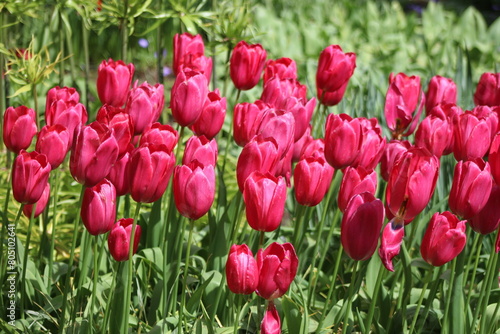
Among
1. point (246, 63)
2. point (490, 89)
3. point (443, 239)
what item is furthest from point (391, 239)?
point (490, 89)

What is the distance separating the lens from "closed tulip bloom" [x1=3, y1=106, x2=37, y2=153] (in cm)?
166

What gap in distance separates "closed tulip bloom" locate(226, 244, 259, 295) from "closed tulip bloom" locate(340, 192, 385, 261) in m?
0.18

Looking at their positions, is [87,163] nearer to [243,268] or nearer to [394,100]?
[243,268]

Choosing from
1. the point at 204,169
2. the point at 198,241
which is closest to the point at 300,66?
the point at 198,241

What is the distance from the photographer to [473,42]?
19.0ft

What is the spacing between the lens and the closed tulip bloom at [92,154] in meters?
1.40

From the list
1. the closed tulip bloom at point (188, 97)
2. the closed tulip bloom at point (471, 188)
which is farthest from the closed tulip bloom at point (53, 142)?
the closed tulip bloom at point (471, 188)

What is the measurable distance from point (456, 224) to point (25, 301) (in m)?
1.13

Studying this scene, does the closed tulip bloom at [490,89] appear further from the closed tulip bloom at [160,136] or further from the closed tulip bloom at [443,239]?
the closed tulip bloom at [160,136]

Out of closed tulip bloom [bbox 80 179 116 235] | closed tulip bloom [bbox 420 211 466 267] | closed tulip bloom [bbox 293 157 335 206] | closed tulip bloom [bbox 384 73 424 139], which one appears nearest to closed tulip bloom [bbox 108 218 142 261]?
closed tulip bloom [bbox 80 179 116 235]

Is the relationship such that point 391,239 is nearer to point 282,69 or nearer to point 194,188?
point 194,188

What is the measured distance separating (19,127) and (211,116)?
0.44m

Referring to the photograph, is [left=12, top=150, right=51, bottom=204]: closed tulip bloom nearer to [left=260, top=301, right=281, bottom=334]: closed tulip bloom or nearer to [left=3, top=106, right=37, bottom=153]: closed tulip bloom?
[left=3, top=106, right=37, bottom=153]: closed tulip bloom

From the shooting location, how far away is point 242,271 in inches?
53.3
